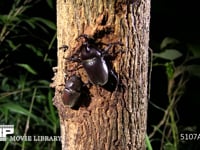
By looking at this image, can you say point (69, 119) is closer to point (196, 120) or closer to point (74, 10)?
point (74, 10)

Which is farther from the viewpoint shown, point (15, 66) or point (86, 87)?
point (15, 66)

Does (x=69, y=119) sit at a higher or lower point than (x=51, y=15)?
lower

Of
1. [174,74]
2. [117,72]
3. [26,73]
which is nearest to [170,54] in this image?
[174,74]

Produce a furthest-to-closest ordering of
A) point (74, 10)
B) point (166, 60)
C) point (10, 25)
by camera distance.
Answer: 1. point (166, 60)
2. point (10, 25)
3. point (74, 10)

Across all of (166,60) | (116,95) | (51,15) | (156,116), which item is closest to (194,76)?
(166,60)

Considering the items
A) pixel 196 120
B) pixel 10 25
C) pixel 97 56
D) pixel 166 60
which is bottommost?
pixel 196 120

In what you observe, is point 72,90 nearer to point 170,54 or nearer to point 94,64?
point 94,64

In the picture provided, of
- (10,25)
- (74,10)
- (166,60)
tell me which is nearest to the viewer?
(74,10)

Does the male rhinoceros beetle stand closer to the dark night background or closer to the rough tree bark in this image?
the rough tree bark
